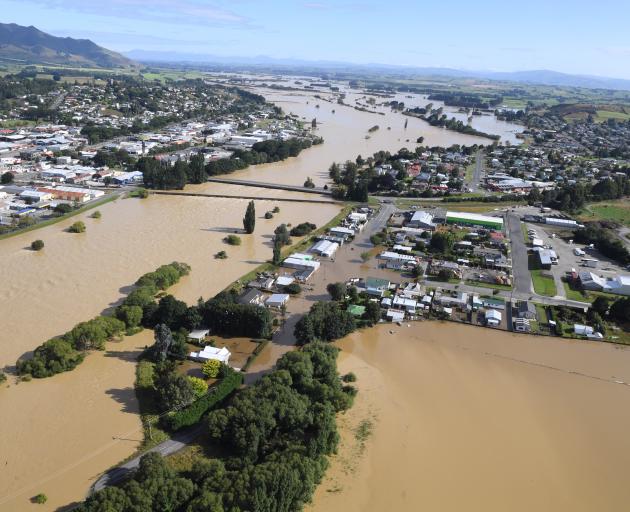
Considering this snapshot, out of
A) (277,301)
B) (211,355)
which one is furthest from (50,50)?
(211,355)

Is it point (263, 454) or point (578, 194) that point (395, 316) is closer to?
point (263, 454)

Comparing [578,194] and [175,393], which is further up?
[578,194]

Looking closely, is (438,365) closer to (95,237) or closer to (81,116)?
(95,237)

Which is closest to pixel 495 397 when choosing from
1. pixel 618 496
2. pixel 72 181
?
pixel 618 496

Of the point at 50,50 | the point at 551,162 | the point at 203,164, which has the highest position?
the point at 50,50

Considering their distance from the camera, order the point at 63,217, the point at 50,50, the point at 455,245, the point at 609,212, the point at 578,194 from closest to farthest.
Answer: the point at 455,245 → the point at 63,217 → the point at 578,194 → the point at 609,212 → the point at 50,50

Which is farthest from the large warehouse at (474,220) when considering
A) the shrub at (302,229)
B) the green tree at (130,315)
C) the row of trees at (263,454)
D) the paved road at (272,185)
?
the green tree at (130,315)

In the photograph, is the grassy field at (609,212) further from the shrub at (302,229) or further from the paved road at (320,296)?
the shrub at (302,229)
